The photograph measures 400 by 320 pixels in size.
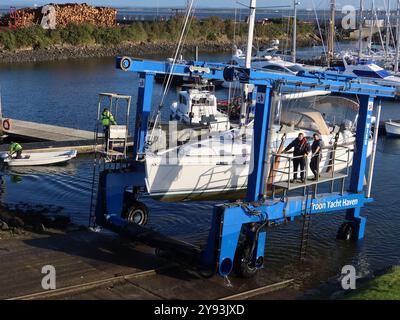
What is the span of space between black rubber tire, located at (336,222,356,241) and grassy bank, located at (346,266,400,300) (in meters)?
4.28

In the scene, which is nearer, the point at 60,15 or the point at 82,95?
the point at 82,95

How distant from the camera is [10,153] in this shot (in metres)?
27.5

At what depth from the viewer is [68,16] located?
99.0 m

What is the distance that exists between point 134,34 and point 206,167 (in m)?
82.7

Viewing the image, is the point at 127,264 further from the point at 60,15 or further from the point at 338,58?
the point at 60,15

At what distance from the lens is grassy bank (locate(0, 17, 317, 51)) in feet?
281

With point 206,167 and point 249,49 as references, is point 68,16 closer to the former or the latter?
point 249,49

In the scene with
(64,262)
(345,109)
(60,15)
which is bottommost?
(64,262)

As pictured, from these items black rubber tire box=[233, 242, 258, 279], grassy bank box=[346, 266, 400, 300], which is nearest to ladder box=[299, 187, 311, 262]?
black rubber tire box=[233, 242, 258, 279]

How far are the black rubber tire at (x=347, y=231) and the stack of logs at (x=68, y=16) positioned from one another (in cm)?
7697

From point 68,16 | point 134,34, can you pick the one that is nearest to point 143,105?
point 134,34

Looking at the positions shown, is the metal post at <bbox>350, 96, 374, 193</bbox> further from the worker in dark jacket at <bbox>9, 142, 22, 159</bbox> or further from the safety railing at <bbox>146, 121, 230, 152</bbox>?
the worker in dark jacket at <bbox>9, 142, 22, 159</bbox>
